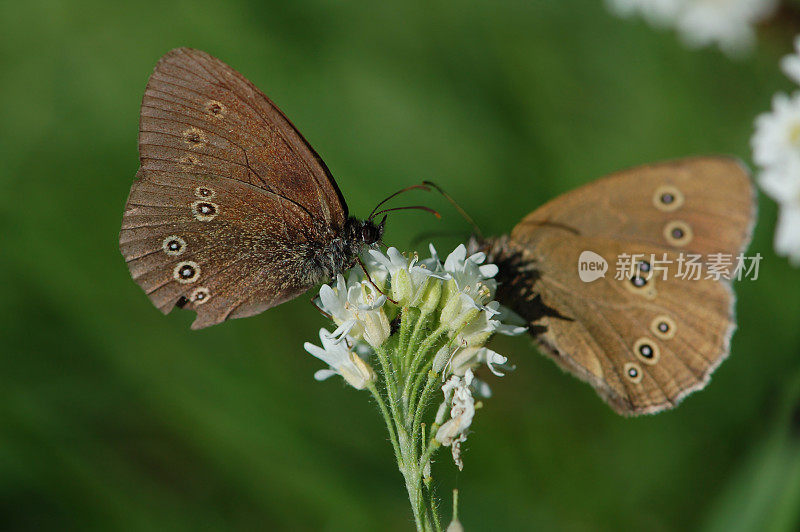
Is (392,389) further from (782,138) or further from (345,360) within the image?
(782,138)

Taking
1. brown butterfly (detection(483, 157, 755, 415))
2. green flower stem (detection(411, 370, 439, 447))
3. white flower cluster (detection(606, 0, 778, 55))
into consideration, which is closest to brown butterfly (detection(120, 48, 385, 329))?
green flower stem (detection(411, 370, 439, 447))

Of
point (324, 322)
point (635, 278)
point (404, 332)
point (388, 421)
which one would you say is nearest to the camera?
point (388, 421)

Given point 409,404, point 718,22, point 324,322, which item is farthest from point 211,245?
point 718,22

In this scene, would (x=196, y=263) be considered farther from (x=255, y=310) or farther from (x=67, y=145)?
(x=67, y=145)

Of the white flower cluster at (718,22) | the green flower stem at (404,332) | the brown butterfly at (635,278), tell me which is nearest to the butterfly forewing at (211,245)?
the green flower stem at (404,332)

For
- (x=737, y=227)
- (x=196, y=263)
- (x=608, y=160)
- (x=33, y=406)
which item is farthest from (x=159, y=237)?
(x=608, y=160)
